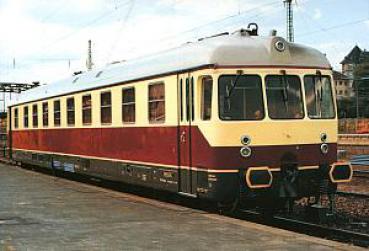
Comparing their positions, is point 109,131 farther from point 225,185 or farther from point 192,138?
point 225,185

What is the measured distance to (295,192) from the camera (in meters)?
11.0

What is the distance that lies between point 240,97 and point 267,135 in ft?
2.68

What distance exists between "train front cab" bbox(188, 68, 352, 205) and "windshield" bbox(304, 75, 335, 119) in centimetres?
2

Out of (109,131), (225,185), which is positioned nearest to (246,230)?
(225,185)

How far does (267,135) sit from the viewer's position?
11062mm

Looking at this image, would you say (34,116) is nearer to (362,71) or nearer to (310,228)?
(310,228)

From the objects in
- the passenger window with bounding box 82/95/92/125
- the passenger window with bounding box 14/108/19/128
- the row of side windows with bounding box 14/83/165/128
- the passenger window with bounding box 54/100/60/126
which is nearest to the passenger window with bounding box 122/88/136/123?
the row of side windows with bounding box 14/83/165/128

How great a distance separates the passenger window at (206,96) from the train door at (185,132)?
0.34 metres

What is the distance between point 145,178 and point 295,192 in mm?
3673

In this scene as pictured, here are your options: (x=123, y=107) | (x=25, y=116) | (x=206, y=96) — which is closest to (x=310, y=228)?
(x=206, y=96)

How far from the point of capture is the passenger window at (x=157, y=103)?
12.7 m

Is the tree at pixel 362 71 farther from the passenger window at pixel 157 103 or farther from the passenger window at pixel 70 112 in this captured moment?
the passenger window at pixel 157 103

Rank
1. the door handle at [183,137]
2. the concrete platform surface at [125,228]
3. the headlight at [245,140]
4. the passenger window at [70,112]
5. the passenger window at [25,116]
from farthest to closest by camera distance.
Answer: the passenger window at [25,116]
the passenger window at [70,112]
the door handle at [183,137]
the headlight at [245,140]
the concrete platform surface at [125,228]

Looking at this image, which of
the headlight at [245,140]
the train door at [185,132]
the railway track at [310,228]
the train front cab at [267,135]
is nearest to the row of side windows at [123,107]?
the train door at [185,132]
